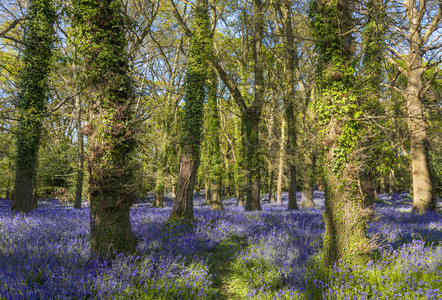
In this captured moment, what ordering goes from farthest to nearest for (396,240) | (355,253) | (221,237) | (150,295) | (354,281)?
1. (221,237)
2. (396,240)
3. (355,253)
4. (354,281)
5. (150,295)

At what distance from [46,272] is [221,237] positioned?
4106mm

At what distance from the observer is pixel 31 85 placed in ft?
26.6

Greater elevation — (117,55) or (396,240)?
(117,55)

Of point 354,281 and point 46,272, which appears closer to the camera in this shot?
point 46,272

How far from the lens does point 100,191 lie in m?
4.30

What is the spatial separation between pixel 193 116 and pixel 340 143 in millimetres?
5189

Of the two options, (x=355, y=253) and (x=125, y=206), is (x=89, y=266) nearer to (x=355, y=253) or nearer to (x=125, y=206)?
(x=125, y=206)

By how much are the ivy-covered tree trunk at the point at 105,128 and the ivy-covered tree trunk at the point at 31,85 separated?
4944mm

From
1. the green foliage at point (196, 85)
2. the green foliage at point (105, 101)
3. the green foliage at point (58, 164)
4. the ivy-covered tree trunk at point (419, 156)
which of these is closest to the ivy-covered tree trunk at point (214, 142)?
the green foliage at point (196, 85)

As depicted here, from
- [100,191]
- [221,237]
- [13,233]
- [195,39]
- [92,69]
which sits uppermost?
[195,39]

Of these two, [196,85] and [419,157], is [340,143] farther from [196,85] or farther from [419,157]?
[419,157]

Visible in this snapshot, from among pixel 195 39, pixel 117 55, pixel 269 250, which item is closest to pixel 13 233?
pixel 117 55

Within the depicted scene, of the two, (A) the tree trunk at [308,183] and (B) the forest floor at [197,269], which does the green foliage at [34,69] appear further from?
(A) the tree trunk at [308,183]

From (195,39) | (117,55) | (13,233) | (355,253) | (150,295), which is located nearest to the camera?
(150,295)
